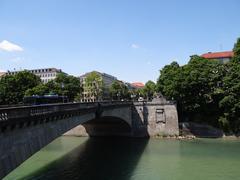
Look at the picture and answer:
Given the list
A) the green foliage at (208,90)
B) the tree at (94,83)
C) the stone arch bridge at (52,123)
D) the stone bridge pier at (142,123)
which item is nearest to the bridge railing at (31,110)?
the stone arch bridge at (52,123)

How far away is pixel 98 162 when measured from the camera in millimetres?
36562

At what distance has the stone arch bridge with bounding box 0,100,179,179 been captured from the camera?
16562 millimetres

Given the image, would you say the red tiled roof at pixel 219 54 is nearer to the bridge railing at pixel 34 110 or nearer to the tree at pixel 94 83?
the tree at pixel 94 83

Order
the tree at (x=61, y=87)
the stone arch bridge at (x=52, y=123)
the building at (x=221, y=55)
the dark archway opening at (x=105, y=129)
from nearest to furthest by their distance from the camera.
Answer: the stone arch bridge at (x=52, y=123) → the dark archway opening at (x=105, y=129) → the tree at (x=61, y=87) → the building at (x=221, y=55)

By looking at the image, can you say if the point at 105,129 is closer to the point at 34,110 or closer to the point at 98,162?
the point at 98,162

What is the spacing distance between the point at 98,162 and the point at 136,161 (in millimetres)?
4415

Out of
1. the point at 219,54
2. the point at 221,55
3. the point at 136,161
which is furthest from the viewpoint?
the point at 219,54

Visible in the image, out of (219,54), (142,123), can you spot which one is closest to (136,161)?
(142,123)

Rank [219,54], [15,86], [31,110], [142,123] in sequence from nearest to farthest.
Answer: [31,110]
[142,123]
[15,86]
[219,54]

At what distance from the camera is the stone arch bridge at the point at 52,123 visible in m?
16.6

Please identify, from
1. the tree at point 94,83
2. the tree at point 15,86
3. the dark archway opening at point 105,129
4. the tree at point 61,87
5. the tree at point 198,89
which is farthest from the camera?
the tree at point 94,83

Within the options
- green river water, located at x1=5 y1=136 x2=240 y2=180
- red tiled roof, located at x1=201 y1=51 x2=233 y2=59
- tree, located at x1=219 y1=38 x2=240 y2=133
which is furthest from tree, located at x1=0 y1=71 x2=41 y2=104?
red tiled roof, located at x1=201 y1=51 x2=233 y2=59

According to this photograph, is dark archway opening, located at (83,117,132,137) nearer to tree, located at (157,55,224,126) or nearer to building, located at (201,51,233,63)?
tree, located at (157,55,224,126)

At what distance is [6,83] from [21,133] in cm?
6902
